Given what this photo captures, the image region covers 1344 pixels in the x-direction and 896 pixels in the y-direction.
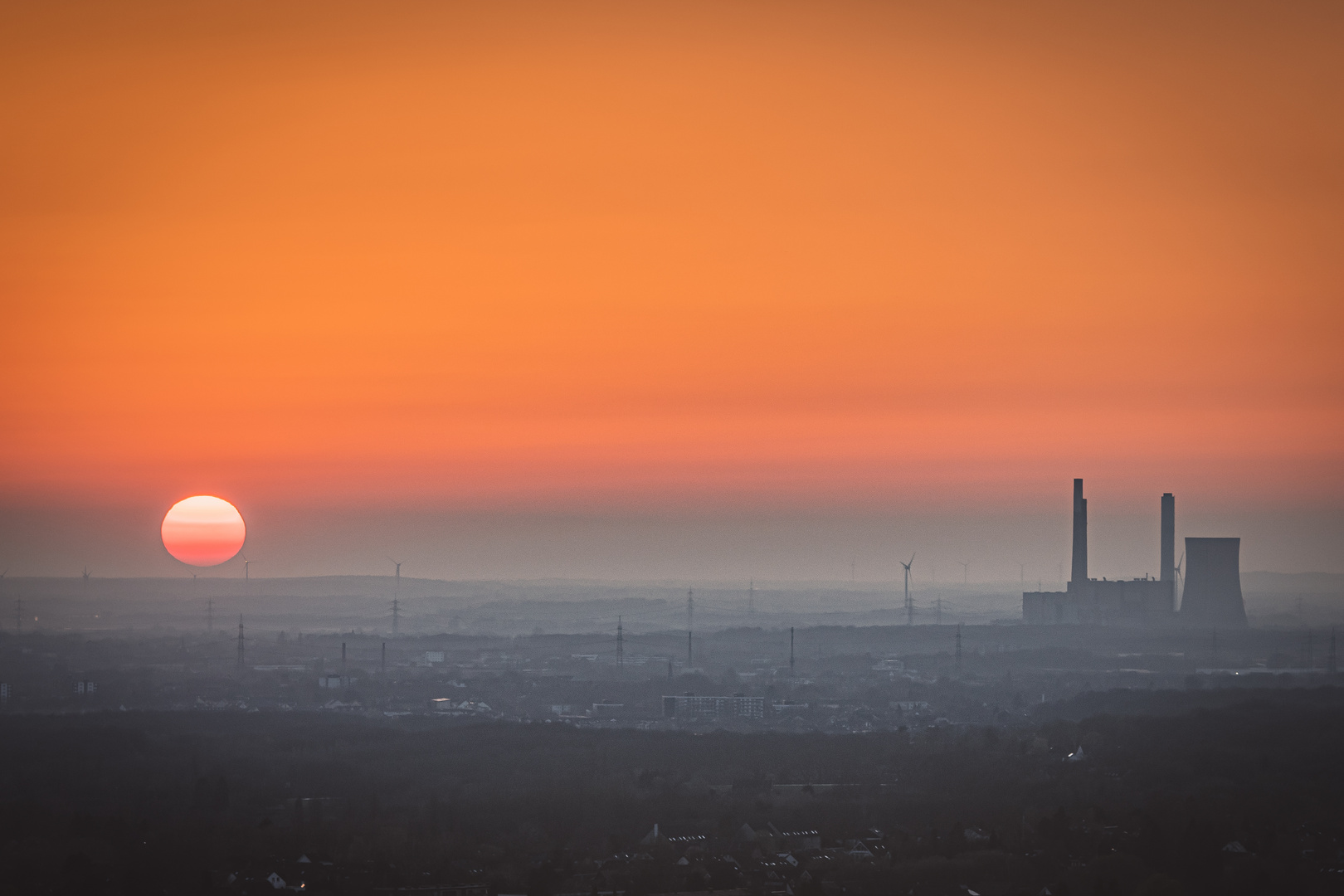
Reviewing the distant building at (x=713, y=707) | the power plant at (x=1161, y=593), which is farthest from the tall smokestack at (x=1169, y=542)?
the distant building at (x=713, y=707)

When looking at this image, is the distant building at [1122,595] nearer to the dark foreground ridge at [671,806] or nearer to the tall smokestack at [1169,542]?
the tall smokestack at [1169,542]

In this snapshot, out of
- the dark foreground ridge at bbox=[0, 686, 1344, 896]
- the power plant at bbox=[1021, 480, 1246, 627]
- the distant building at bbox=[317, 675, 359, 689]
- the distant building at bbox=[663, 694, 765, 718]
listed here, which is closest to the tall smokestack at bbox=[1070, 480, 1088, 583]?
the power plant at bbox=[1021, 480, 1246, 627]

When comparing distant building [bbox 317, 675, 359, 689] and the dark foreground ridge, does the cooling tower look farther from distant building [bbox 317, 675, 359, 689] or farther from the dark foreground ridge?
distant building [bbox 317, 675, 359, 689]

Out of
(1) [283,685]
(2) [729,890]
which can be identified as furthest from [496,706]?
(2) [729,890]

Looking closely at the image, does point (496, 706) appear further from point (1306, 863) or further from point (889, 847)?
point (1306, 863)

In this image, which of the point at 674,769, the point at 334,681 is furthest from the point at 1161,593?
the point at 674,769
